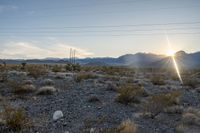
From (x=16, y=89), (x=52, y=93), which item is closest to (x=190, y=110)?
(x=52, y=93)

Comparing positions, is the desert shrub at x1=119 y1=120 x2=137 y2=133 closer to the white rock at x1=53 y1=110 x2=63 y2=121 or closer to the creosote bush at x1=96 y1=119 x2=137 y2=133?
the creosote bush at x1=96 y1=119 x2=137 y2=133

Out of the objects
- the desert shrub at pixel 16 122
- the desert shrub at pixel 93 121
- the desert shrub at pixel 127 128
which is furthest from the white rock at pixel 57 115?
the desert shrub at pixel 127 128

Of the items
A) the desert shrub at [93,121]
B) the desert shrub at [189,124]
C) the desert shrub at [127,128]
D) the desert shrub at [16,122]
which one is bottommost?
the desert shrub at [189,124]

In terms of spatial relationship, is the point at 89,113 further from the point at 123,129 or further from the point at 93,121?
the point at 123,129

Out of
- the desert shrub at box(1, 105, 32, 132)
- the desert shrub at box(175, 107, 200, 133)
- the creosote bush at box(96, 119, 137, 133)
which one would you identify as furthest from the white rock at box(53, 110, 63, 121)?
the desert shrub at box(175, 107, 200, 133)

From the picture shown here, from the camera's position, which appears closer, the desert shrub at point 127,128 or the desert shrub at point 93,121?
the desert shrub at point 127,128

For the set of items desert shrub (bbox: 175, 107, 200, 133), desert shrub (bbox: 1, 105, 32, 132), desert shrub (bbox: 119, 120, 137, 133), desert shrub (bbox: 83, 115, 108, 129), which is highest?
desert shrub (bbox: 1, 105, 32, 132)

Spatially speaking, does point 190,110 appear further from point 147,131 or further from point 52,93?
point 52,93

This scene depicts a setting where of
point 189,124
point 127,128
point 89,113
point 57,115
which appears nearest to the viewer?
point 127,128

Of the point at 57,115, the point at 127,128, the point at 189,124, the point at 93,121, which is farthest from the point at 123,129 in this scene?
the point at 189,124

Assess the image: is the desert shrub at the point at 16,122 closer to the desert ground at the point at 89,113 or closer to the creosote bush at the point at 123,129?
the desert ground at the point at 89,113

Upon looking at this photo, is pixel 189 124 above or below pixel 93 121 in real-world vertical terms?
below

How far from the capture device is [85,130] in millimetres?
10594

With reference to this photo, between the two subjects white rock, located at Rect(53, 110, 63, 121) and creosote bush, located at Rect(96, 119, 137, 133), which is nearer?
creosote bush, located at Rect(96, 119, 137, 133)
